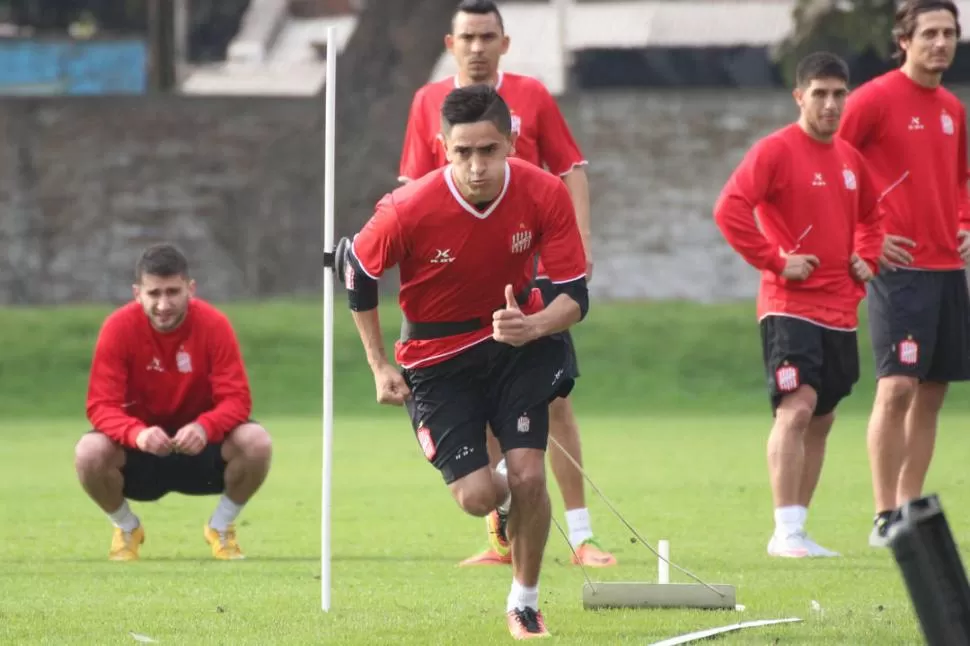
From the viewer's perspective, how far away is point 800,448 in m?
10.1

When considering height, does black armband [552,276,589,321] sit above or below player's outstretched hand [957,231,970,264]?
above

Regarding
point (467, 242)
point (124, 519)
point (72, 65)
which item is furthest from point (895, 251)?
point (72, 65)

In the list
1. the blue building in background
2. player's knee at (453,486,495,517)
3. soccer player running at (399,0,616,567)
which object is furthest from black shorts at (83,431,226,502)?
the blue building in background

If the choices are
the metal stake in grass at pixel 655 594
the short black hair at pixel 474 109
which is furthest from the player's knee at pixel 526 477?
the short black hair at pixel 474 109

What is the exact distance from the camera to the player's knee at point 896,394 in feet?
33.0

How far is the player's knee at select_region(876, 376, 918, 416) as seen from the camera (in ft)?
33.0

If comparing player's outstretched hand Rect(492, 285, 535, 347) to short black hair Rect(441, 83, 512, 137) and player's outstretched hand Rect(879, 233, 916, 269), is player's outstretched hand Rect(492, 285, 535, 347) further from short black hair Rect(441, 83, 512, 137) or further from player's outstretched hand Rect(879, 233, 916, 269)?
player's outstretched hand Rect(879, 233, 916, 269)

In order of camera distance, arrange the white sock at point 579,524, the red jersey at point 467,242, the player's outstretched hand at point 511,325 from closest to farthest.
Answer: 1. the player's outstretched hand at point 511,325
2. the red jersey at point 467,242
3. the white sock at point 579,524

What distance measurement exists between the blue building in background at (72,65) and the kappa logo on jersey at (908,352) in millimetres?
32016

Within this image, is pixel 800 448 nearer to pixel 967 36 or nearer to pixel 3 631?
pixel 3 631

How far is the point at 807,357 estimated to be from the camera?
1002 cm

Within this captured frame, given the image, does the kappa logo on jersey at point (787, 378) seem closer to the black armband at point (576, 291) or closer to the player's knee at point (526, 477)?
the black armband at point (576, 291)

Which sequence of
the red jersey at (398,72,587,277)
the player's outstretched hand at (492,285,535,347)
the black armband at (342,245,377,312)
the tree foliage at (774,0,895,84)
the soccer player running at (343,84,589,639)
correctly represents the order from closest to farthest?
1. the player's outstretched hand at (492,285,535,347)
2. the soccer player running at (343,84,589,639)
3. the black armband at (342,245,377,312)
4. the red jersey at (398,72,587,277)
5. the tree foliage at (774,0,895,84)

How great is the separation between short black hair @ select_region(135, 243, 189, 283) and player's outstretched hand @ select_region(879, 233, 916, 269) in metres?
3.62
